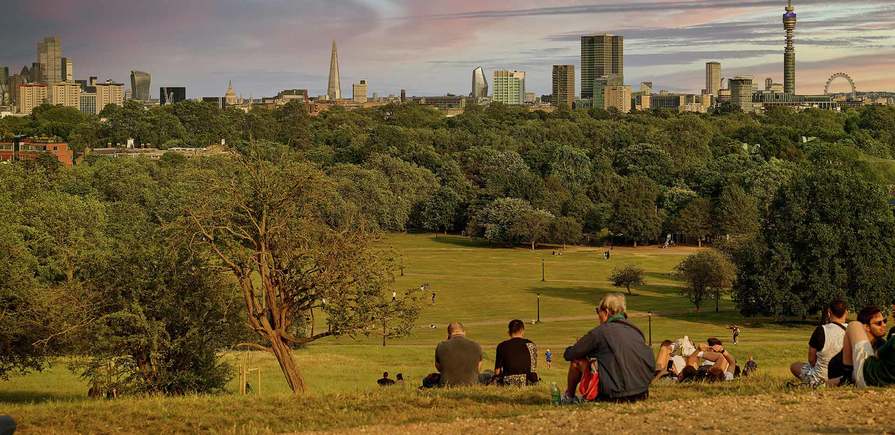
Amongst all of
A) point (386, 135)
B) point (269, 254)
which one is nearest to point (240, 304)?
point (269, 254)

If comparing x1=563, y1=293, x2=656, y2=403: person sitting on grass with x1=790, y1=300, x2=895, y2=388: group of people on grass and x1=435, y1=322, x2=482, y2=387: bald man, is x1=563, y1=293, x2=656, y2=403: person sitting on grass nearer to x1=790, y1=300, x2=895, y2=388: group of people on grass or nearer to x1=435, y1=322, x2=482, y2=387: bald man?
x1=790, y1=300, x2=895, y2=388: group of people on grass

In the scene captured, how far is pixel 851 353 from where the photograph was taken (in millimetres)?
16375

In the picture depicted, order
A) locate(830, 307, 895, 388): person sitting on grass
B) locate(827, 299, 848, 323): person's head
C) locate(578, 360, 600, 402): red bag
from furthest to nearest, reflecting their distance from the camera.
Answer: locate(827, 299, 848, 323): person's head → locate(830, 307, 895, 388): person sitting on grass → locate(578, 360, 600, 402): red bag

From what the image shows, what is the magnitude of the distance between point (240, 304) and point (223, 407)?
1287cm

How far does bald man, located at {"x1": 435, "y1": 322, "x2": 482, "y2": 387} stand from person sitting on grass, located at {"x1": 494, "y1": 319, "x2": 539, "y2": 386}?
426 mm

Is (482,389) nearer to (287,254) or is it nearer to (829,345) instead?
(829,345)

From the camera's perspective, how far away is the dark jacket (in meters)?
14.8

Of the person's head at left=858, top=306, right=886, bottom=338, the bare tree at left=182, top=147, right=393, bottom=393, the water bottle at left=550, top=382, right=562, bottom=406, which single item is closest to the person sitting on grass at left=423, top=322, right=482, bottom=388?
the water bottle at left=550, top=382, right=562, bottom=406

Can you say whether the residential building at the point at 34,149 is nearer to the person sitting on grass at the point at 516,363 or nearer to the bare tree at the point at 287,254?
the bare tree at the point at 287,254

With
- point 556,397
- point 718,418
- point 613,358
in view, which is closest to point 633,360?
point 613,358

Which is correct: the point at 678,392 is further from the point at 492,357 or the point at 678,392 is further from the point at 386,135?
the point at 386,135

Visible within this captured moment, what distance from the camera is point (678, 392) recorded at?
58.5 feet

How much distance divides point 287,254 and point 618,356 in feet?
45.4

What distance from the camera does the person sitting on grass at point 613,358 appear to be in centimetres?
1476
